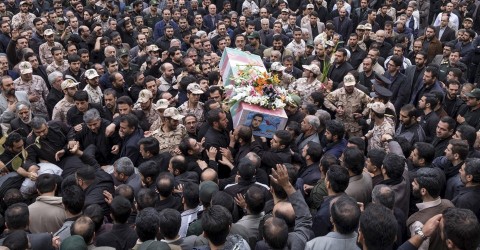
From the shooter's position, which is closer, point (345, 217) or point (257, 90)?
point (345, 217)

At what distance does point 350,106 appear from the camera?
912 cm

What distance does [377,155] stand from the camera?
6328mm

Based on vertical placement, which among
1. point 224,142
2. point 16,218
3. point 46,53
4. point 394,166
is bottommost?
point 46,53

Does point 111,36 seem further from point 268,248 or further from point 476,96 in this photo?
point 268,248

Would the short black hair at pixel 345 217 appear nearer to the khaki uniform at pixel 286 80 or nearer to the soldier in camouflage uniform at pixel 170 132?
the soldier in camouflage uniform at pixel 170 132

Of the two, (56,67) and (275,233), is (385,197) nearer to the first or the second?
(275,233)

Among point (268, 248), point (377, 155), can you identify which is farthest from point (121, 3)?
point (268, 248)

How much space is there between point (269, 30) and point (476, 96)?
243 inches

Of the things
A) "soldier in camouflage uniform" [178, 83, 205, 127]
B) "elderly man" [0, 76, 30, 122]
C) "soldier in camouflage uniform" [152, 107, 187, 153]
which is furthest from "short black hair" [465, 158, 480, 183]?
"elderly man" [0, 76, 30, 122]

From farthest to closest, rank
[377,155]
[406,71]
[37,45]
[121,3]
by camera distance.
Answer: [121,3] → [37,45] → [406,71] → [377,155]

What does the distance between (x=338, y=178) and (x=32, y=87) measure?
231 inches

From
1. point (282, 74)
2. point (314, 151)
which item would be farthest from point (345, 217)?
point (282, 74)

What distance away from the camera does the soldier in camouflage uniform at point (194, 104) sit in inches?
339

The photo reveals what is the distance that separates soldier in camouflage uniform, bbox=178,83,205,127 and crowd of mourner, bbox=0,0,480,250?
2cm
